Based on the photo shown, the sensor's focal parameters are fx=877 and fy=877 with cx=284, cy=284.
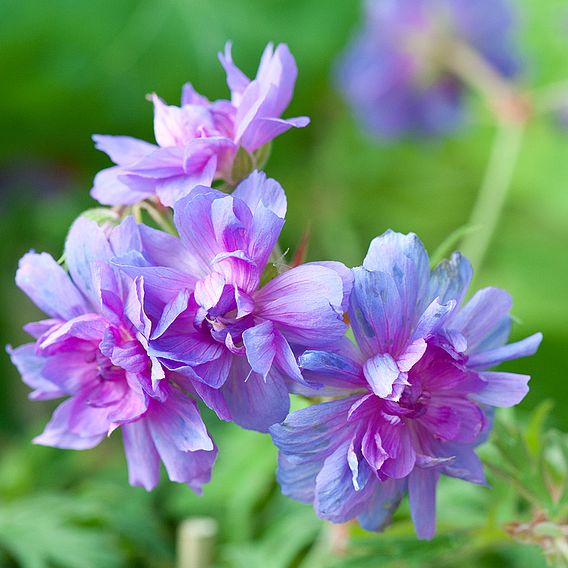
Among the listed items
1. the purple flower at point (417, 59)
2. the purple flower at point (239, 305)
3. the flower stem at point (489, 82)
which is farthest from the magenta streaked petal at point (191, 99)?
the purple flower at point (417, 59)

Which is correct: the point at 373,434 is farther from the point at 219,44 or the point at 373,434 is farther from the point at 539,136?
the point at 539,136

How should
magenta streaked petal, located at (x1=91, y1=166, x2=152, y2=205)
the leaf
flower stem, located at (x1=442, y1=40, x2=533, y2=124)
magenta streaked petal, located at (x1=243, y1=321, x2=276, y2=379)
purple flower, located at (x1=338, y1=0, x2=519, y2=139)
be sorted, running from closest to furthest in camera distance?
1. magenta streaked petal, located at (x1=243, y1=321, x2=276, y2=379)
2. magenta streaked petal, located at (x1=91, y1=166, x2=152, y2=205)
3. the leaf
4. flower stem, located at (x1=442, y1=40, x2=533, y2=124)
5. purple flower, located at (x1=338, y1=0, x2=519, y2=139)

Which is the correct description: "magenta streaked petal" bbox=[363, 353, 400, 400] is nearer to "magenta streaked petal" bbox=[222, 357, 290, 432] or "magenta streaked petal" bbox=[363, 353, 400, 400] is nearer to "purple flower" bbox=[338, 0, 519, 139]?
"magenta streaked petal" bbox=[222, 357, 290, 432]

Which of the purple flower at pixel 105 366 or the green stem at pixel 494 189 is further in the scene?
the green stem at pixel 494 189

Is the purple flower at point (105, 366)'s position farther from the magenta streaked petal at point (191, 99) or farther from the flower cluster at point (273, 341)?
the magenta streaked petal at point (191, 99)

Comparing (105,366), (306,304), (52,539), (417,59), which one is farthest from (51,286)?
(417,59)

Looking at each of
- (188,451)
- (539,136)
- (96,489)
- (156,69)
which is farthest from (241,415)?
(539,136)

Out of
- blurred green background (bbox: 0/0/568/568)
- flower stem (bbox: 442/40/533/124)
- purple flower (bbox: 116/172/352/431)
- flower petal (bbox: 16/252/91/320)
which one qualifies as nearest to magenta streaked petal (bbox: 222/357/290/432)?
purple flower (bbox: 116/172/352/431)
